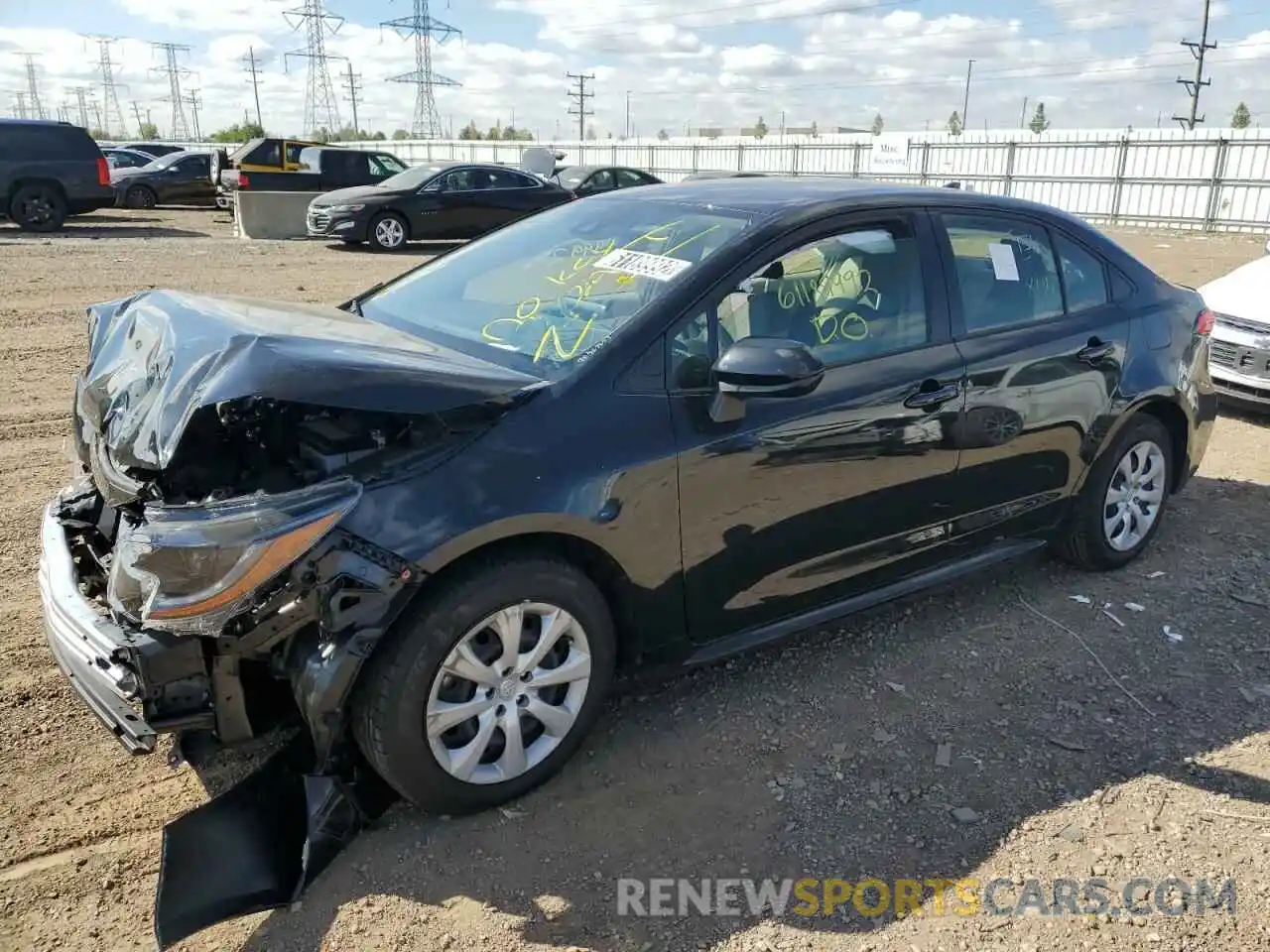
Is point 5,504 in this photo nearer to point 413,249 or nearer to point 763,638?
point 763,638

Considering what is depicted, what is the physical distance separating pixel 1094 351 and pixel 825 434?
1.58 metres

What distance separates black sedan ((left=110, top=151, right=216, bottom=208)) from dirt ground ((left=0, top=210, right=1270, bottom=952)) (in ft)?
72.7

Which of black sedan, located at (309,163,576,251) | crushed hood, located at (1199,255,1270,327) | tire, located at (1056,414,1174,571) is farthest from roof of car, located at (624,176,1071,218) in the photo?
black sedan, located at (309,163,576,251)

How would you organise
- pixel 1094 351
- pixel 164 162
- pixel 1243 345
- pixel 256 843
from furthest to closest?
pixel 164 162, pixel 1243 345, pixel 1094 351, pixel 256 843

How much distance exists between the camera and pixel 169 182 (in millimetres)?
24078

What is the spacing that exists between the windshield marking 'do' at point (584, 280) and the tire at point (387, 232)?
14.0 metres

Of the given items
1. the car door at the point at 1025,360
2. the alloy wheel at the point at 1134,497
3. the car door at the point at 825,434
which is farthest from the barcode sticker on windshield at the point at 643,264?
the alloy wheel at the point at 1134,497

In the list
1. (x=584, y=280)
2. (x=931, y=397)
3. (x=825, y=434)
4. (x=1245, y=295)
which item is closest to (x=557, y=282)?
(x=584, y=280)

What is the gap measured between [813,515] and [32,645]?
2.86 metres

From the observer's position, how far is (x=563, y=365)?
2975mm

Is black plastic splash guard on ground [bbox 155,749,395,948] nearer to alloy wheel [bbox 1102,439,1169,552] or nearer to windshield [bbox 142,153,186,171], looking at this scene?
alloy wheel [bbox 1102,439,1169,552]

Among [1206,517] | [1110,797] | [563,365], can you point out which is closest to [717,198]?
[563,365]

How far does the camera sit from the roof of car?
11.6ft

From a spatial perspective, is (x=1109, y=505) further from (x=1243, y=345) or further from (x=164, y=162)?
(x=164, y=162)
